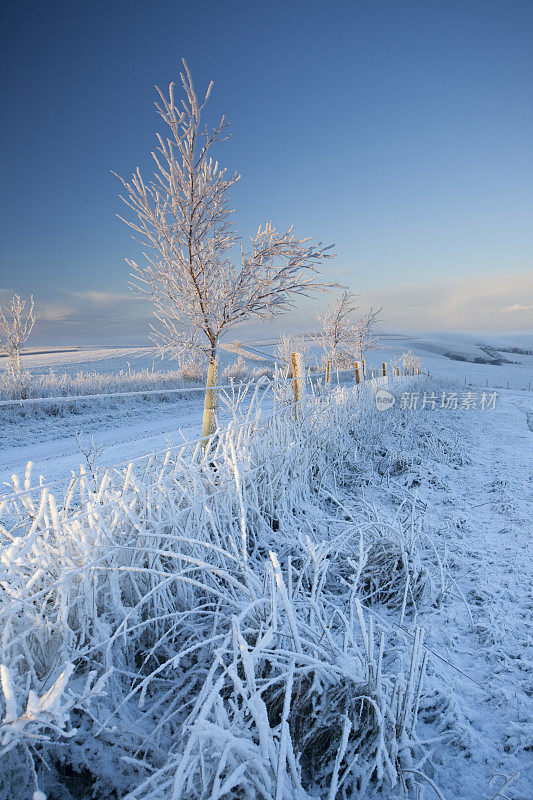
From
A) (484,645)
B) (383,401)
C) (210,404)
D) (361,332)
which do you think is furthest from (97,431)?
(361,332)

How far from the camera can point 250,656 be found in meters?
1.25

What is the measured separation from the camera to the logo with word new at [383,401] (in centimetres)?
830

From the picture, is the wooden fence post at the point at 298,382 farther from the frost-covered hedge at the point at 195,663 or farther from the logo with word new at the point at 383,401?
the logo with word new at the point at 383,401

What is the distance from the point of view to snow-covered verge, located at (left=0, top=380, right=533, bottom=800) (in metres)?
1.21

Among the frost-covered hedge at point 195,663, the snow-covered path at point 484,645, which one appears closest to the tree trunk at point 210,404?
the frost-covered hedge at point 195,663

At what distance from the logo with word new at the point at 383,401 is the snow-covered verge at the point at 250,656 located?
479cm

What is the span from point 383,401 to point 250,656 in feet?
26.1

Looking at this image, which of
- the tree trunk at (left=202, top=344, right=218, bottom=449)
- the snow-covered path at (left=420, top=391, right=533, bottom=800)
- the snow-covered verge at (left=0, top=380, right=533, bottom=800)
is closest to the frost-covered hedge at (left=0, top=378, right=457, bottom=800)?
the snow-covered verge at (left=0, top=380, right=533, bottom=800)

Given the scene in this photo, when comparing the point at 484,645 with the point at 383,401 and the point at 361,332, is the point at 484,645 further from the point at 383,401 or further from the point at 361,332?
the point at 361,332

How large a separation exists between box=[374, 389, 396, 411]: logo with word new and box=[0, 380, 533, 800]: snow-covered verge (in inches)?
188

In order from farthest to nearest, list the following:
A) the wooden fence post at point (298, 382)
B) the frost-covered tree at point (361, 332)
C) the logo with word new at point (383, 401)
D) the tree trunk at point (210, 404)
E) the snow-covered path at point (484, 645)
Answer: the frost-covered tree at point (361, 332), the logo with word new at point (383, 401), the wooden fence post at point (298, 382), the tree trunk at point (210, 404), the snow-covered path at point (484, 645)

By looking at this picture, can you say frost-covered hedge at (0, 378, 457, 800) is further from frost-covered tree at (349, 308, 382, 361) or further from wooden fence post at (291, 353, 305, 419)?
frost-covered tree at (349, 308, 382, 361)

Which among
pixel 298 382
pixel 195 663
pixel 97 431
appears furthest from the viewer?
pixel 97 431

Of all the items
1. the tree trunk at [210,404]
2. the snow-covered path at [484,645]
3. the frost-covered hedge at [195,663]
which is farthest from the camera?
the tree trunk at [210,404]
